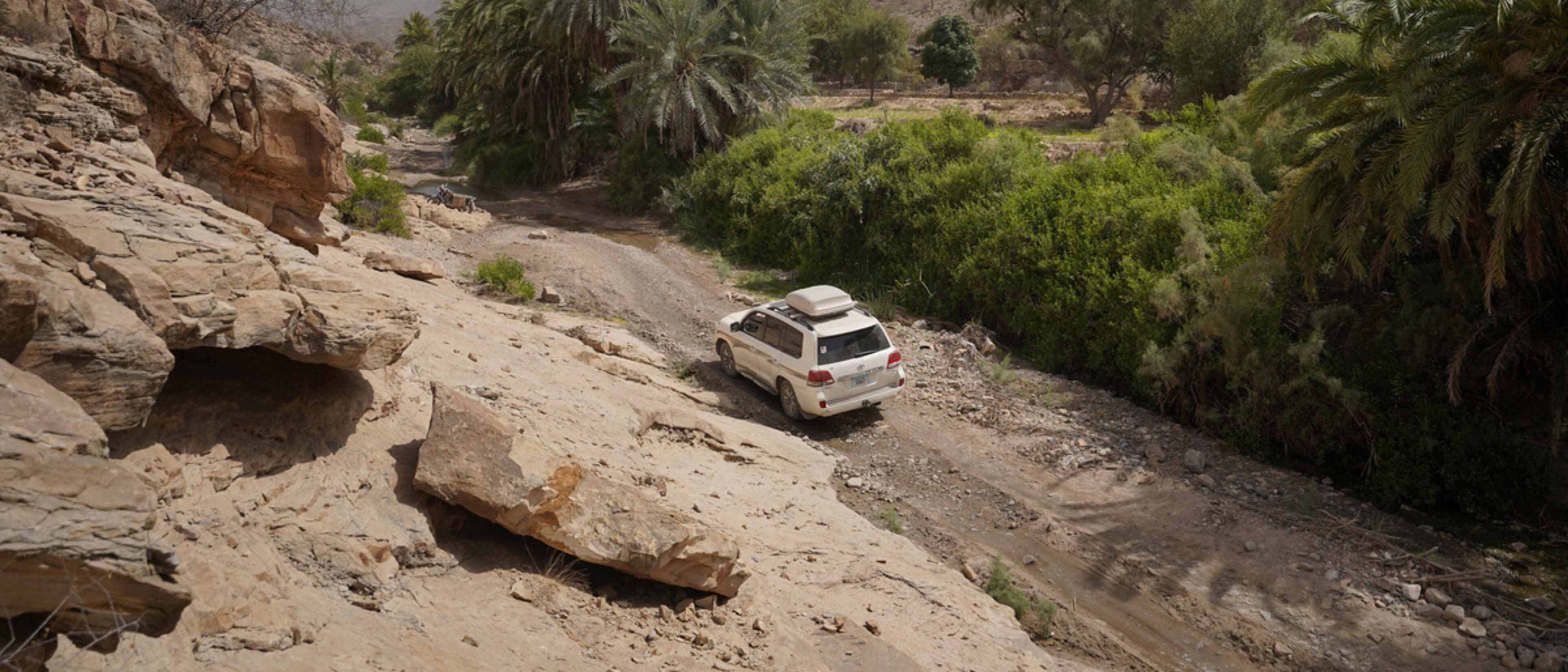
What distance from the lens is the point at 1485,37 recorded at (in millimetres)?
9797

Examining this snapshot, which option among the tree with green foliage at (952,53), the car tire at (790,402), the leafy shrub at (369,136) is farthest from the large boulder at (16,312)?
the leafy shrub at (369,136)

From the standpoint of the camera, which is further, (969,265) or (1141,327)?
(969,265)

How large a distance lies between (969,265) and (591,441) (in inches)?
409

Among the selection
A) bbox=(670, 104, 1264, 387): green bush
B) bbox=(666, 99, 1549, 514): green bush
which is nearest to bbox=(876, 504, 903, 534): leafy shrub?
bbox=(666, 99, 1549, 514): green bush

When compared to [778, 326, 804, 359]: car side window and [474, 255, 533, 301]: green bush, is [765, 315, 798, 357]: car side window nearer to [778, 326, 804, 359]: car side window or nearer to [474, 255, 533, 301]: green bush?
[778, 326, 804, 359]: car side window

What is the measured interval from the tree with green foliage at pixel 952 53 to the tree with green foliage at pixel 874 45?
11.8ft

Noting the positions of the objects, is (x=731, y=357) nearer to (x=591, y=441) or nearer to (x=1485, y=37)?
(x=591, y=441)

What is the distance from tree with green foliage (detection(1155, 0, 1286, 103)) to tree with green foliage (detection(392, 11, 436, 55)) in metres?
62.4

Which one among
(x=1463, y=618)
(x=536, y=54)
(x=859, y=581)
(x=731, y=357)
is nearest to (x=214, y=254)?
(x=859, y=581)

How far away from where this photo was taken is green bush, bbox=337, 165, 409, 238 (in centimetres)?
2138

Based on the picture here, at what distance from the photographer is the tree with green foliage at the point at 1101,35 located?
1348 inches

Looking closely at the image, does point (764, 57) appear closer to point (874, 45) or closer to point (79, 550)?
point (874, 45)

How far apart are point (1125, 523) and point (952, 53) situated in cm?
4200

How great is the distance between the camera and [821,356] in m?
12.7
